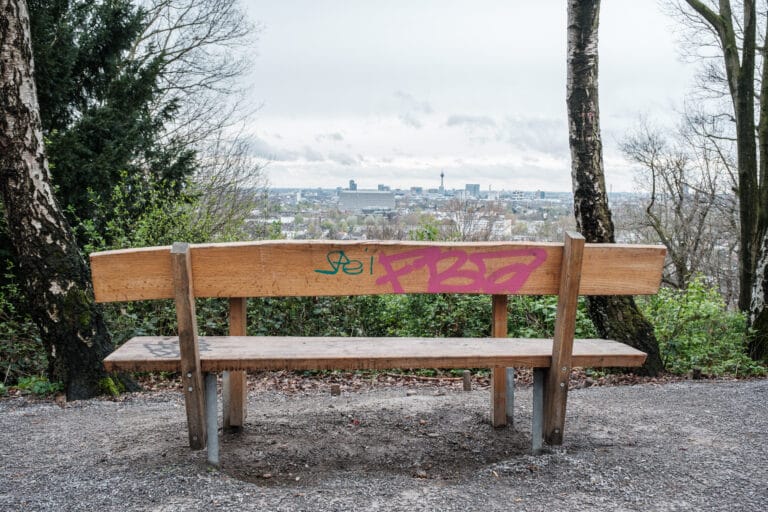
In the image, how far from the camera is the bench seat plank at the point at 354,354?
315cm

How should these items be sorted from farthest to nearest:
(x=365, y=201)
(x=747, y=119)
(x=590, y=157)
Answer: (x=365, y=201) < (x=747, y=119) < (x=590, y=157)

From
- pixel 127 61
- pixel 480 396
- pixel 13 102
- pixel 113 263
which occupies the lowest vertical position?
pixel 480 396

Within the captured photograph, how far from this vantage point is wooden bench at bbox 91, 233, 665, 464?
3090mm

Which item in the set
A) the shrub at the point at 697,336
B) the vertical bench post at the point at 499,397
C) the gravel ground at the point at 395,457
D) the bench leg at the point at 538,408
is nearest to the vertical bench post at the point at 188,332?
the gravel ground at the point at 395,457

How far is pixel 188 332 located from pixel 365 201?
17.2m

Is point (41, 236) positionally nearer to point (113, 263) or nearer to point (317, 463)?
point (113, 263)

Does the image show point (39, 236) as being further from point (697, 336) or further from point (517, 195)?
point (517, 195)

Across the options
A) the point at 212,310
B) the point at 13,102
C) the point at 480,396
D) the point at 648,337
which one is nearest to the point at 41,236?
the point at 13,102

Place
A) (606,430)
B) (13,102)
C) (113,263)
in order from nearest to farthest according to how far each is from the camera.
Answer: (113,263)
(606,430)
(13,102)

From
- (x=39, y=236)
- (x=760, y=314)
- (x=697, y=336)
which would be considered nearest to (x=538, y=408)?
(x=39, y=236)

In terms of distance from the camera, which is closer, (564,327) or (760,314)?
(564,327)

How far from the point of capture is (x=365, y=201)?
2020 centimetres

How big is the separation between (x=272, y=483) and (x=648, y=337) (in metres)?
4.57

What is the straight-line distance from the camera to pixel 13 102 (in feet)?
16.8
